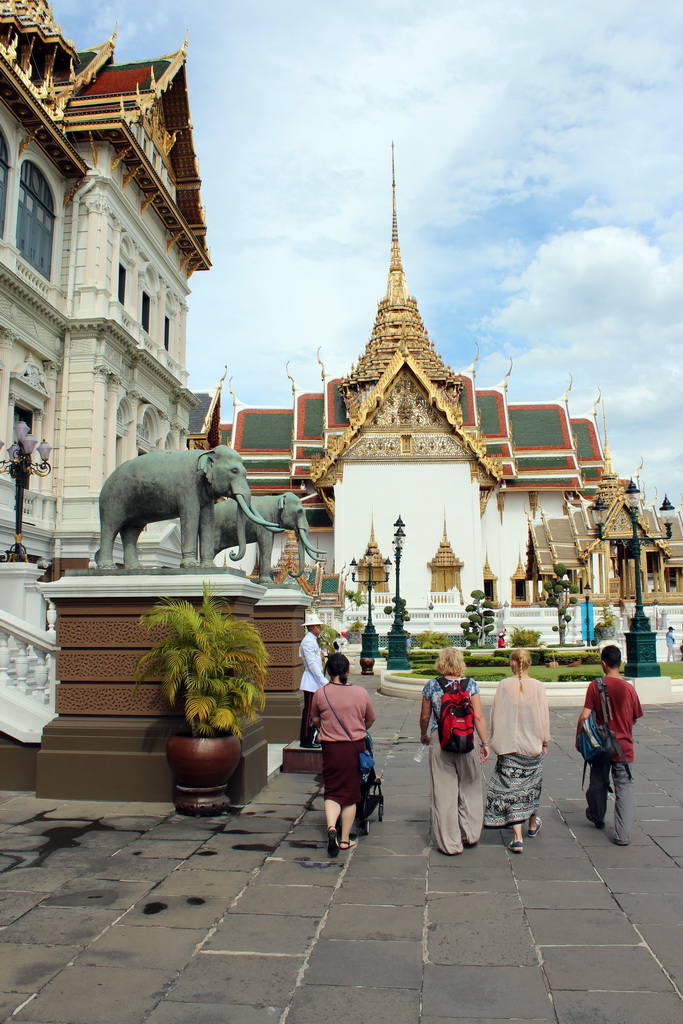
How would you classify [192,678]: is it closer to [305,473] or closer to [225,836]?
[225,836]

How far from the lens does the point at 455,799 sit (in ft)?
17.5

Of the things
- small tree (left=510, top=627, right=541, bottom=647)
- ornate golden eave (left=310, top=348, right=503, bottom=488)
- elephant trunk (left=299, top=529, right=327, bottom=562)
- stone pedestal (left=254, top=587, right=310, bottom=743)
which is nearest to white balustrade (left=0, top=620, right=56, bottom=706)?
stone pedestal (left=254, top=587, right=310, bottom=743)

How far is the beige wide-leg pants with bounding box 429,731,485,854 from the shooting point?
17.3 ft

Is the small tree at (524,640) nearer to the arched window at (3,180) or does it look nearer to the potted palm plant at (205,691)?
the arched window at (3,180)

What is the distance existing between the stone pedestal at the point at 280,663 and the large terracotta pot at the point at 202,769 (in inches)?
123

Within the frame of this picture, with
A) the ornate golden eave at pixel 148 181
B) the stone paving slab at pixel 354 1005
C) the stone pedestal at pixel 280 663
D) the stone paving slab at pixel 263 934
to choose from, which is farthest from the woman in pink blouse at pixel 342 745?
the ornate golden eave at pixel 148 181

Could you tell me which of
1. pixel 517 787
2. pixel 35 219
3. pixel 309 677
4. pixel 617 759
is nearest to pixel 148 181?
pixel 35 219

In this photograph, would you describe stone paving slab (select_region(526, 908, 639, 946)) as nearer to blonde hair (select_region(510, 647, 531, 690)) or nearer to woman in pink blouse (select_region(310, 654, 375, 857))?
woman in pink blouse (select_region(310, 654, 375, 857))

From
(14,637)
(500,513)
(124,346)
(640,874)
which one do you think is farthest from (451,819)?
(500,513)

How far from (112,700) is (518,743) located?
311 cm

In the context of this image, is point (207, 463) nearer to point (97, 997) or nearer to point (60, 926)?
point (60, 926)

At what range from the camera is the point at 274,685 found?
9250mm

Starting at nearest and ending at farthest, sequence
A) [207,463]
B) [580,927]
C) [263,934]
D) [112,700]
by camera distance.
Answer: [263,934] < [580,927] < [112,700] < [207,463]

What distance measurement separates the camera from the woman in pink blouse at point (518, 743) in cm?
553
